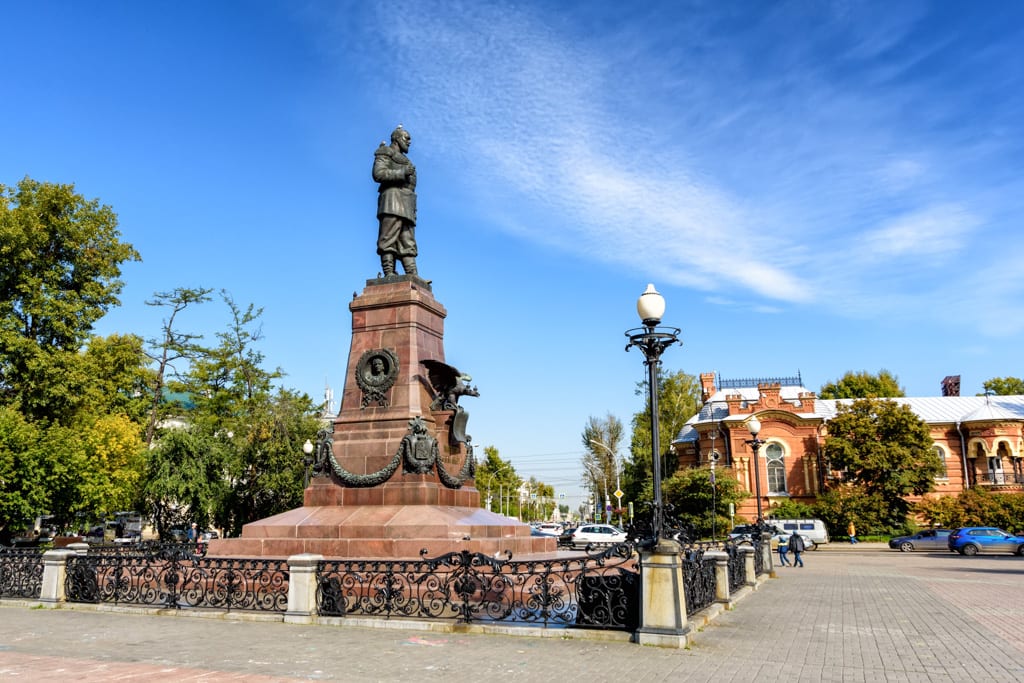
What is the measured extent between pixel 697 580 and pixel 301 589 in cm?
570

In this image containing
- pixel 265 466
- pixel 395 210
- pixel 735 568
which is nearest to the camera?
pixel 735 568

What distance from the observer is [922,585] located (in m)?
17.7

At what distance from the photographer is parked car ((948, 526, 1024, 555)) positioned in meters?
31.2

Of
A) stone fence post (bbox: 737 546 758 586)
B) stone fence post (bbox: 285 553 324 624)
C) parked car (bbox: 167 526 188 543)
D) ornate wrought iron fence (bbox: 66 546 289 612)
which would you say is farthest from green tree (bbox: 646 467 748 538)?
stone fence post (bbox: 285 553 324 624)

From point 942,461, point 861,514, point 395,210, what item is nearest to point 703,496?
point 861,514

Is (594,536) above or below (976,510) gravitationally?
below

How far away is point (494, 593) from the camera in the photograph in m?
10.4

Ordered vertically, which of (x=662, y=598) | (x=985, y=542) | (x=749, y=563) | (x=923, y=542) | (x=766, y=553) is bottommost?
(x=923, y=542)

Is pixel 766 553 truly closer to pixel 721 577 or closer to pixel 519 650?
pixel 721 577

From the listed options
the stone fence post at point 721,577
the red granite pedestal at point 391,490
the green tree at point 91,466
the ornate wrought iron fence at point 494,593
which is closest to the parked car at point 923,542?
the red granite pedestal at point 391,490

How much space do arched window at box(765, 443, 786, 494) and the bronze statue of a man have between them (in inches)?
1455

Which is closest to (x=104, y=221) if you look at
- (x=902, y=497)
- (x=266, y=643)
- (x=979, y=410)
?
(x=266, y=643)

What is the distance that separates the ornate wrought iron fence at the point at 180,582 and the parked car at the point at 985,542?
30818mm

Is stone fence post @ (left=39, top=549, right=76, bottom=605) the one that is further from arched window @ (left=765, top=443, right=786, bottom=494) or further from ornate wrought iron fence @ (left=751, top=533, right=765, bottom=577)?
arched window @ (left=765, top=443, right=786, bottom=494)
